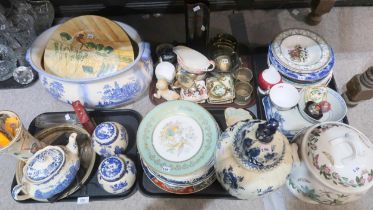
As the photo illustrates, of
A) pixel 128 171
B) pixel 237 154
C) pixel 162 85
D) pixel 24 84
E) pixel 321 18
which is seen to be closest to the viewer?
pixel 237 154

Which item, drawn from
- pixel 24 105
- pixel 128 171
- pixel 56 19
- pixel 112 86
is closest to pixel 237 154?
pixel 128 171

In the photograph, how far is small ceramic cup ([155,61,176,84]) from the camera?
0.95m

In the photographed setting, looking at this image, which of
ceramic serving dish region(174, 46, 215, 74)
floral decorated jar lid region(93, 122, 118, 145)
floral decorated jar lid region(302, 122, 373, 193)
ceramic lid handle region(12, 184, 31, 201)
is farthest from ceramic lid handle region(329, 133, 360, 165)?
ceramic lid handle region(12, 184, 31, 201)

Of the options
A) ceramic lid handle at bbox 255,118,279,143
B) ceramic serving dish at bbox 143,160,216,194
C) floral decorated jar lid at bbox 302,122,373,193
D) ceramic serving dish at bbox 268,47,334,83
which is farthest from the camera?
ceramic serving dish at bbox 268,47,334,83

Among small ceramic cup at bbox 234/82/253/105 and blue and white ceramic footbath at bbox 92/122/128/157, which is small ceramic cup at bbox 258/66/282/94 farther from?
blue and white ceramic footbath at bbox 92/122/128/157

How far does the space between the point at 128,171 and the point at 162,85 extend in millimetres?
266

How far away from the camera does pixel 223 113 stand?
3.08 feet

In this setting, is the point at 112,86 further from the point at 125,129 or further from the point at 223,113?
the point at 223,113

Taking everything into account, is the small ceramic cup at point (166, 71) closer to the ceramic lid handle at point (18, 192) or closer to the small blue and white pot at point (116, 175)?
the small blue and white pot at point (116, 175)

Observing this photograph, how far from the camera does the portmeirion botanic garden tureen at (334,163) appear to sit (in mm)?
687

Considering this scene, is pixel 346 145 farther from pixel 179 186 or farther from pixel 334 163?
pixel 179 186

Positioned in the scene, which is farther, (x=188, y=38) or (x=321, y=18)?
(x=321, y=18)

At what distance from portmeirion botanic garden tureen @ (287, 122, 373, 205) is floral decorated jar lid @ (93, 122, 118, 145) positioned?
442 millimetres

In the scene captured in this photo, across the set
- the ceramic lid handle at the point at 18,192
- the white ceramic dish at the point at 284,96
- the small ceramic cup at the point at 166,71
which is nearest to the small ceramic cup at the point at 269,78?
the white ceramic dish at the point at 284,96
